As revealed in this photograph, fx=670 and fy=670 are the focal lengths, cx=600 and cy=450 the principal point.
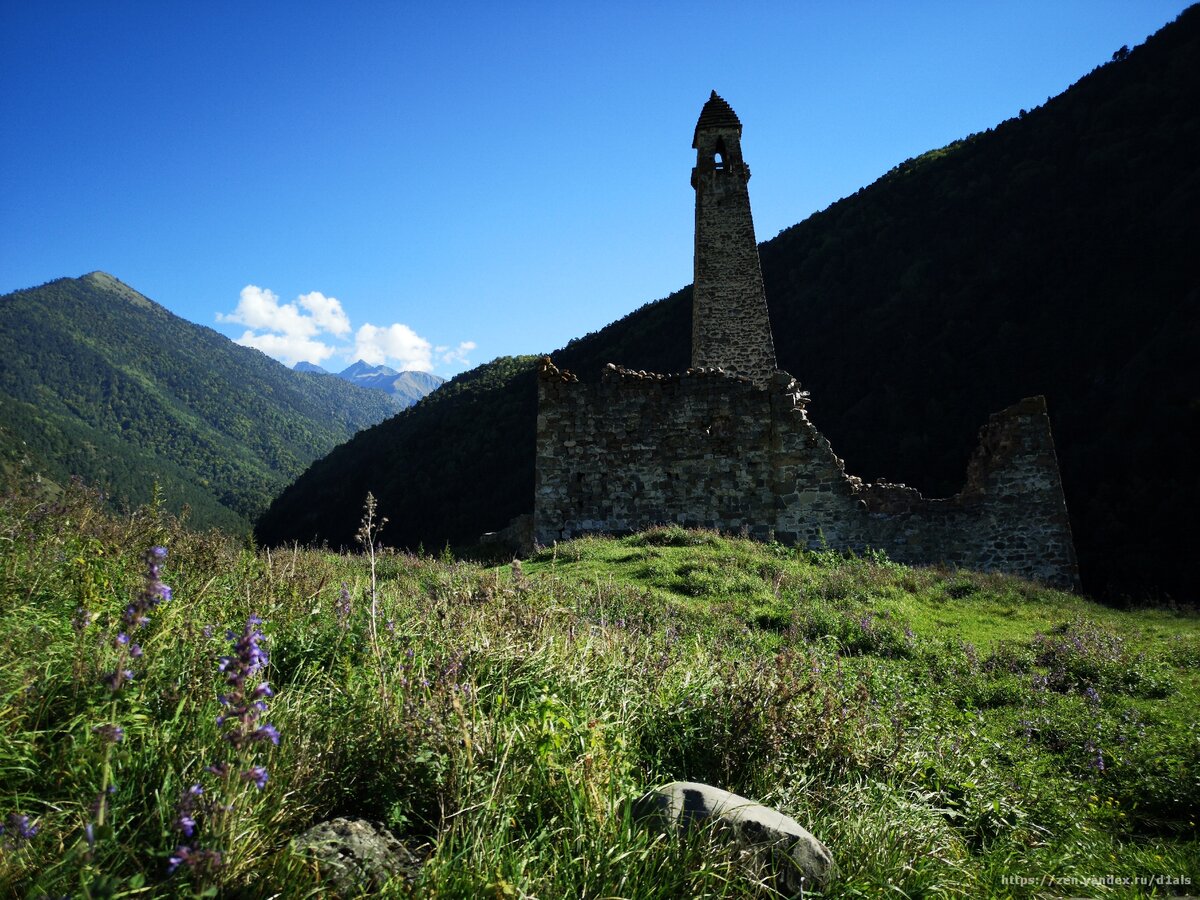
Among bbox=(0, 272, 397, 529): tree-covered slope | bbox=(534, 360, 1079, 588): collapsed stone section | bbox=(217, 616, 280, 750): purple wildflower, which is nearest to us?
bbox=(217, 616, 280, 750): purple wildflower

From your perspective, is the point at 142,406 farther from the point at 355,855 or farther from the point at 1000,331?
the point at 355,855

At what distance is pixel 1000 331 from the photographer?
111 feet

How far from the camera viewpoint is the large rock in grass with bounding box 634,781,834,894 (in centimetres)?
265

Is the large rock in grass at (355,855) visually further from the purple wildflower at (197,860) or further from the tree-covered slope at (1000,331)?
the tree-covered slope at (1000,331)

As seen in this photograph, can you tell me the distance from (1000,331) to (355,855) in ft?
126

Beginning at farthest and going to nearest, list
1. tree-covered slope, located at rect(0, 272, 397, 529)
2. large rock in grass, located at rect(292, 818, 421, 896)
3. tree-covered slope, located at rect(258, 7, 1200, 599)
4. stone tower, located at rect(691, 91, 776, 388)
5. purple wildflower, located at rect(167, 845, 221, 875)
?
tree-covered slope, located at rect(0, 272, 397, 529), tree-covered slope, located at rect(258, 7, 1200, 599), stone tower, located at rect(691, 91, 776, 388), large rock in grass, located at rect(292, 818, 421, 896), purple wildflower, located at rect(167, 845, 221, 875)

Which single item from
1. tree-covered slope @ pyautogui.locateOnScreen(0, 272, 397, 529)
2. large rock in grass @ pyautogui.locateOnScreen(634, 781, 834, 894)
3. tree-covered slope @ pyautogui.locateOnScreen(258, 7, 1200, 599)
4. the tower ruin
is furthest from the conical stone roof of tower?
tree-covered slope @ pyautogui.locateOnScreen(0, 272, 397, 529)

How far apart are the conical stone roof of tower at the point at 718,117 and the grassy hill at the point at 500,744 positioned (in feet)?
61.8

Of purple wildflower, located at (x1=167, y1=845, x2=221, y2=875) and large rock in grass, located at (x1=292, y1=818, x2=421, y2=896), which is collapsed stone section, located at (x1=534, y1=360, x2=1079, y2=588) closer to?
large rock in grass, located at (x1=292, y1=818, x2=421, y2=896)

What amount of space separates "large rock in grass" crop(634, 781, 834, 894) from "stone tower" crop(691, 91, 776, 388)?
16812 millimetres

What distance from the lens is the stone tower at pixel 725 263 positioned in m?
19.5

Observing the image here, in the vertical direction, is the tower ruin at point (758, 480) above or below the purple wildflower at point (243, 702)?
above

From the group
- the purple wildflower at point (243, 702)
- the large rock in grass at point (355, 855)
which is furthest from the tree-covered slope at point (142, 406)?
the purple wildflower at point (243, 702)

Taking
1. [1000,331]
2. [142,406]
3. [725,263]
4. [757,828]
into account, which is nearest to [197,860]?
[757,828]
